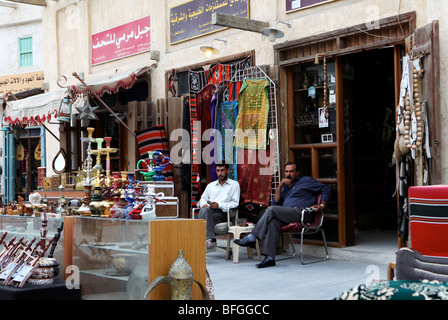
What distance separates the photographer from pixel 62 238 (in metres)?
5.25

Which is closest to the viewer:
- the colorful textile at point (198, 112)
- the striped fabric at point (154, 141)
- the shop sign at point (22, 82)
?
the colorful textile at point (198, 112)

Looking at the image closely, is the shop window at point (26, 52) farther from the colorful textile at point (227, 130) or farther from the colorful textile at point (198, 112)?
the colorful textile at point (227, 130)

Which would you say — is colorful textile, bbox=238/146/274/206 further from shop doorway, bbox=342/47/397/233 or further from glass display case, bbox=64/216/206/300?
glass display case, bbox=64/216/206/300

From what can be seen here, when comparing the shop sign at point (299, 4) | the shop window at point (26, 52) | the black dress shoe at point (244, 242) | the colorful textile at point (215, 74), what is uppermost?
the shop window at point (26, 52)

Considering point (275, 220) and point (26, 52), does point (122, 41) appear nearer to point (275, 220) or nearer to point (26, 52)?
point (275, 220)

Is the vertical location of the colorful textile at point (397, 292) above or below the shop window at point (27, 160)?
below

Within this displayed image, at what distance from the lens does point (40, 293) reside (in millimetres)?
4719

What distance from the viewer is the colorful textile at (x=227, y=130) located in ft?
27.2

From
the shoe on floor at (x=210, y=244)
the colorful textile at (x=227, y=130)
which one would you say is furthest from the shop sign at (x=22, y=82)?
the shoe on floor at (x=210, y=244)

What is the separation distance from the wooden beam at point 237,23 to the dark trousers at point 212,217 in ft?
7.94

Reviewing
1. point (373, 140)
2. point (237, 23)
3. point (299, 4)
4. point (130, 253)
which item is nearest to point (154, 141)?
point (237, 23)

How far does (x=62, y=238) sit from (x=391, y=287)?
3.53m

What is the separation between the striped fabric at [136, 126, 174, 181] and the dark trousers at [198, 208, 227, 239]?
1.47 meters

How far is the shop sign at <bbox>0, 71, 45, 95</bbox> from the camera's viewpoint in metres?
15.8
